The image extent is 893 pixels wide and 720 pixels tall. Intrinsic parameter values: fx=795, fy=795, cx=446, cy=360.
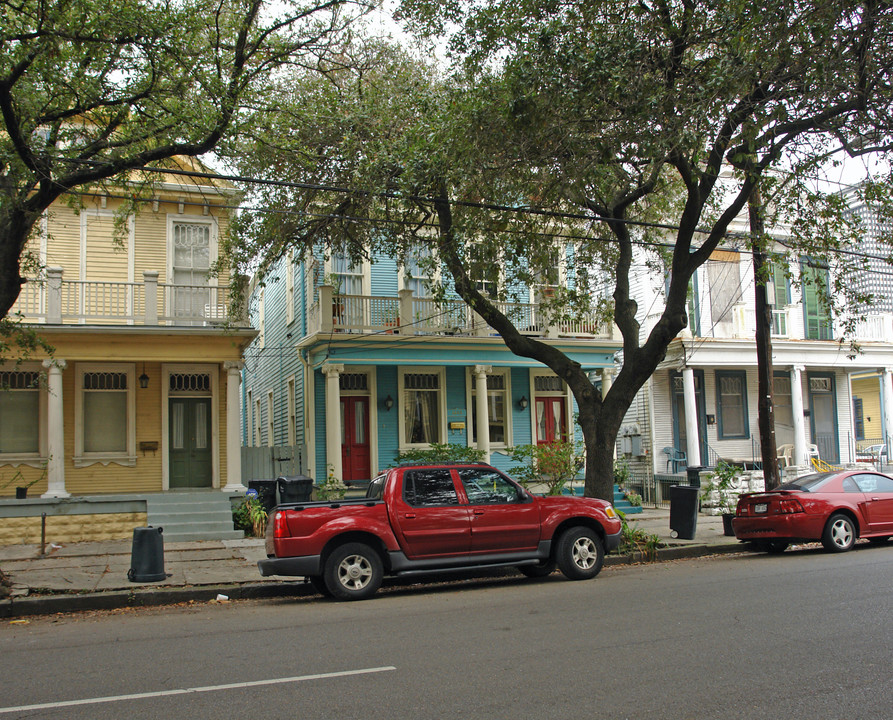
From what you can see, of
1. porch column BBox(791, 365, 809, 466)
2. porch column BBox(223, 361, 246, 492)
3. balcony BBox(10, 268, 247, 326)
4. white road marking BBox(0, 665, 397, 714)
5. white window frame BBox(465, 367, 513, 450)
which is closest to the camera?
white road marking BBox(0, 665, 397, 714)

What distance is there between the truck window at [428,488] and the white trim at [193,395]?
9662 millimetres

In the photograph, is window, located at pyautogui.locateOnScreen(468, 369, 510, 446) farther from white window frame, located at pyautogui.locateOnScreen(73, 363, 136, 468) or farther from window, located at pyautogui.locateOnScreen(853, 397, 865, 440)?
window, located at pyautogui.locateOnScreen(853, 397, 865, 440)

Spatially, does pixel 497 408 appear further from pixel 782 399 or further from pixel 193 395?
pixel 782 399

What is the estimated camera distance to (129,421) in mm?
18094

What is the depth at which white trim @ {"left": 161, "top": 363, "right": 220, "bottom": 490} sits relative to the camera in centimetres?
1825

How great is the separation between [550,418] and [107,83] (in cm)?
1531

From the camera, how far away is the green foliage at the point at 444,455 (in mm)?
19031

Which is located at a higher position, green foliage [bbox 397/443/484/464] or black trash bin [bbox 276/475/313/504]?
green foliage [bbox 397/443/484/464]

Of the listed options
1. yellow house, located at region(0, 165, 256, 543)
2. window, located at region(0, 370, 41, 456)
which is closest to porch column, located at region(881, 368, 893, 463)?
yellow house, located at region(0, 165, 256, 543)

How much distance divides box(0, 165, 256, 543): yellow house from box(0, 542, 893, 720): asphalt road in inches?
288

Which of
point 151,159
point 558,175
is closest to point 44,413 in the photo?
point 151,159

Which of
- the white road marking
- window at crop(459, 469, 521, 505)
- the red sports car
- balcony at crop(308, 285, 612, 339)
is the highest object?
balcony at crop(308, 285, 612, 339)

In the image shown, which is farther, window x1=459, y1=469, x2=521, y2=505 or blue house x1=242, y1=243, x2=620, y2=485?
blue house x1=242, y1=243, x2=620, y2=485

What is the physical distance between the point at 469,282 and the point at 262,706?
9.41 metres
